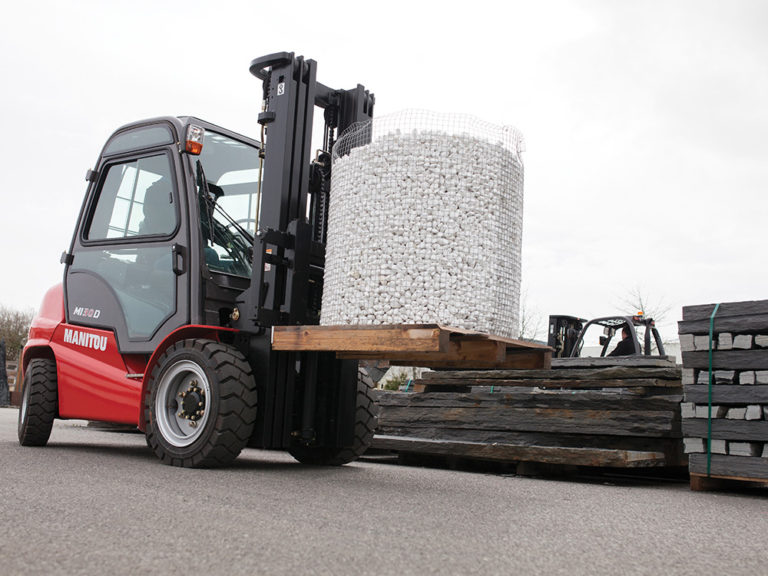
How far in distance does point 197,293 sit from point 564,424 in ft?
11.8

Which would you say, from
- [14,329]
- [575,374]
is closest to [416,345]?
[575,374]

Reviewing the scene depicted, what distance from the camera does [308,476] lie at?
565 centimetres

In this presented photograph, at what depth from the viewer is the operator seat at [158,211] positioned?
624 cm

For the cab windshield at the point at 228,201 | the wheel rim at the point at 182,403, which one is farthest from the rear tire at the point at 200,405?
the cab windshield at the point at 228,201

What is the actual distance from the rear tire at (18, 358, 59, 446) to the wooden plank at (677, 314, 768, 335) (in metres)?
5.34

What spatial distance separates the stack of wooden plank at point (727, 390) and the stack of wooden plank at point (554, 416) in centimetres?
68

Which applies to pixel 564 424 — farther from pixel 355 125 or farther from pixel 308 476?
pixel 355 125

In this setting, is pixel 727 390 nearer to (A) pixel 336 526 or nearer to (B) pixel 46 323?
(A) pixel 336 526

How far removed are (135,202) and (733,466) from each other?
204 inches

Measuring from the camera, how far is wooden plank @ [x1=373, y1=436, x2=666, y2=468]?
6793 millimetres

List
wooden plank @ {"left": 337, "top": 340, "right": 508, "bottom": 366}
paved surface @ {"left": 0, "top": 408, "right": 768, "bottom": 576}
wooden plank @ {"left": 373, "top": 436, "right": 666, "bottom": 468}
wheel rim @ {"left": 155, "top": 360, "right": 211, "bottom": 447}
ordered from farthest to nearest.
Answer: wooden plank @ {"left": 373, "top": 436, "right": 666, "bottom": 468} → wheel rim @ {"left": 155, "top": 360, "right": 211, "bottom": 447} → wooden plank @ {"left": 337, "top": 340, "right": 508, "bottom": 366} → paved surface @ {"left": 0, "top": 408, "right": 768, "bottom": 576}

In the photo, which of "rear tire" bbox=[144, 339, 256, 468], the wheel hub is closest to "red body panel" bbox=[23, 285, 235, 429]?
"rear tire" bbox=[144, 339, 256, 468]

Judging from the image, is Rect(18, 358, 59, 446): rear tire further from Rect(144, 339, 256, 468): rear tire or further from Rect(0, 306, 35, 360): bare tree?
Rect(0, 306, 35, 360): bare tree

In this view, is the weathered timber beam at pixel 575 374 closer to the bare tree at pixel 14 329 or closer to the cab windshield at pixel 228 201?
the cab windshield at pixel 228 201
